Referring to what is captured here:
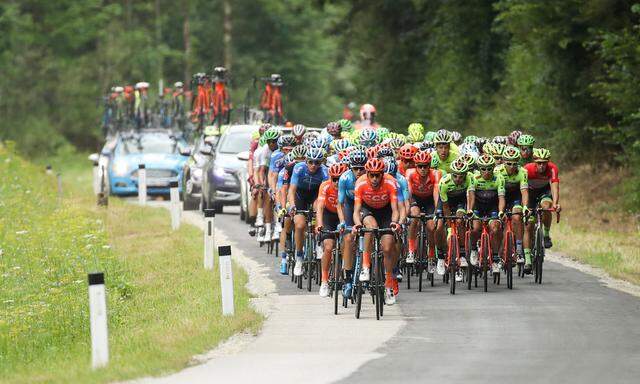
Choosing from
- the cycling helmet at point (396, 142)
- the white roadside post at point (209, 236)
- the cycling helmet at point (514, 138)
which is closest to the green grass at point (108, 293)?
the white roadside post at point (209, 236)

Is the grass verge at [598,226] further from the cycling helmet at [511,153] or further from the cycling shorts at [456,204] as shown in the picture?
the cycling shorts at [456,204]

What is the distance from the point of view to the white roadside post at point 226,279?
1703 centimetres

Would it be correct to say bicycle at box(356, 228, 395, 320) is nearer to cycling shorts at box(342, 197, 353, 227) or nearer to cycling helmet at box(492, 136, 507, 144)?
cycling shorts at box(342, 197, 353, 227)

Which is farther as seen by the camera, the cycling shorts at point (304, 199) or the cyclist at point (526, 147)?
the cyclist at point (526, 147)

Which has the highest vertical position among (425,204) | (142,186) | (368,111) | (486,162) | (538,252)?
(368,111)

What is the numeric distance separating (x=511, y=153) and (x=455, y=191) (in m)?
0.90

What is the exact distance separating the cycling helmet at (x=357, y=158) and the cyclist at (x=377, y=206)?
21 centimetres

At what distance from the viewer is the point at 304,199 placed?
21094mm

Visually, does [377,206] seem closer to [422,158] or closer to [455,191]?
[422,158]

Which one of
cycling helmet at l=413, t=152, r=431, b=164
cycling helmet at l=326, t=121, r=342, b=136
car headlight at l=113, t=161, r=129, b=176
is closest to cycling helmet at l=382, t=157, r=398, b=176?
cycling helmet at l=413, t=152, r=431, b=164

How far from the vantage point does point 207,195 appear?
3372 centimetres

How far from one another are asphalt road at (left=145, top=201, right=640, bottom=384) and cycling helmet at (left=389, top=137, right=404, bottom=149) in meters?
2.45

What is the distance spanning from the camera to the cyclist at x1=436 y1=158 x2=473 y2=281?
2083 cm

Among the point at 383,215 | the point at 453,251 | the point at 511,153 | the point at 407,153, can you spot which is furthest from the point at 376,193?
the point at 511,153
